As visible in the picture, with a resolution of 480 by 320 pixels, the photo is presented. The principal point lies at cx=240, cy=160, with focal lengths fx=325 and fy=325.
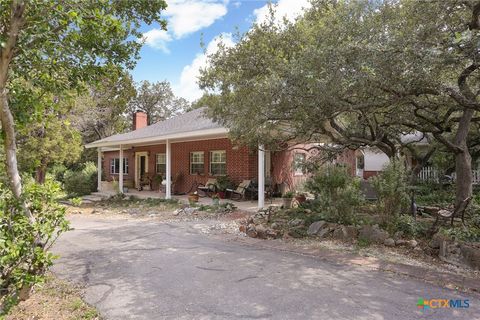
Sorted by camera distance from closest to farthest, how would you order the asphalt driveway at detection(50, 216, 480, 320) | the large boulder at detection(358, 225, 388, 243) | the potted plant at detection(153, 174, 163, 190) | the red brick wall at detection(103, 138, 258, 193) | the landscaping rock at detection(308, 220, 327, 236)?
the asphalt driveway at detection(50, 216, 480, 320) → the large boulder at detection(358, 225, 388, 243) → the landscaping rock at detection(308, 220, 327, 236) → the red brick wall at detection(103, 138, 258, 193) → the potted plant at detection(153, 174, 163, 190)

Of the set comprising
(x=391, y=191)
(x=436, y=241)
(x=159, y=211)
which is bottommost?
(x=159, y=211)

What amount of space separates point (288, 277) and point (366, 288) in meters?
1.05

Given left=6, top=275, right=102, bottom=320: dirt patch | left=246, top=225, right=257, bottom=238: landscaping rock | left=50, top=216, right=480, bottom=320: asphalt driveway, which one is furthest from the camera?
left=246, top=225, right=257, bottom=238: landscaping rock

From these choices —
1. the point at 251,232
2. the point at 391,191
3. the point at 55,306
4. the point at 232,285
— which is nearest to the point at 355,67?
the point at 391,191

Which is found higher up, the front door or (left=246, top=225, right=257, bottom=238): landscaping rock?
the front door

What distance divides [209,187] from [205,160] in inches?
62.2

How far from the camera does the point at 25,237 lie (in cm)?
300

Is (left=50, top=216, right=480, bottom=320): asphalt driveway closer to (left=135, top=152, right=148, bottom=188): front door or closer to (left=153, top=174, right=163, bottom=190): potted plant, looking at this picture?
(left=153, top=174, right=163, bottom=190): potted plant

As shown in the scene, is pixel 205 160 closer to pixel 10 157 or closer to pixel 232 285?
pixel 232 285

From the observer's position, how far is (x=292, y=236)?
715 centimetres

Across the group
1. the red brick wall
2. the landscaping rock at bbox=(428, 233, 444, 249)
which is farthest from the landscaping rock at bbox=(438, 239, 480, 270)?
the red brick wall

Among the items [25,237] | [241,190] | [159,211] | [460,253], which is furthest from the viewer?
[241,190]

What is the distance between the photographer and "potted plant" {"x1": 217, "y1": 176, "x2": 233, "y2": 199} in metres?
13.8

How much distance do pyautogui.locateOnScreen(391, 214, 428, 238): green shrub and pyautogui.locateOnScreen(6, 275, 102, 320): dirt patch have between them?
555cm
